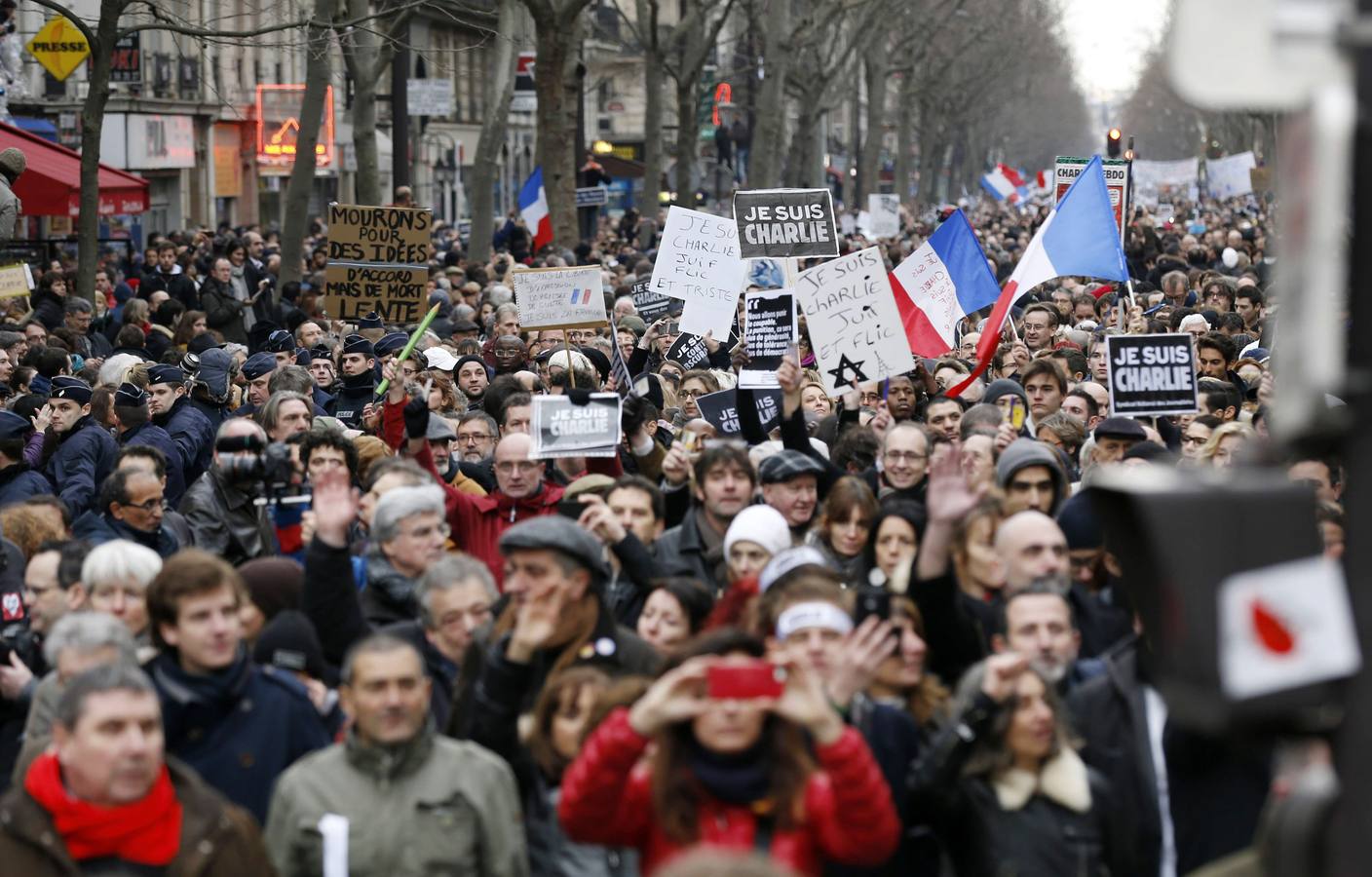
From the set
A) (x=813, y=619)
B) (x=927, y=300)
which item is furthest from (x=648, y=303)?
(x=813, y=619)

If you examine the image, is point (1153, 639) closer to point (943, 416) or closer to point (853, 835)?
point (853, 835)

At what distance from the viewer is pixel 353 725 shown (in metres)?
5.01

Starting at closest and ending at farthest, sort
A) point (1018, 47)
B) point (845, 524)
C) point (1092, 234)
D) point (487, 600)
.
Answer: point (487, 600) < point (845, 524) < point (1092, 234) < point (1018, 47)

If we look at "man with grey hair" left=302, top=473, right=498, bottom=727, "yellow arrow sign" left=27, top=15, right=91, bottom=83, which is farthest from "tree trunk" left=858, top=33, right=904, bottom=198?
"man with grey hair" left=302, top=473, right=498, bottom=727

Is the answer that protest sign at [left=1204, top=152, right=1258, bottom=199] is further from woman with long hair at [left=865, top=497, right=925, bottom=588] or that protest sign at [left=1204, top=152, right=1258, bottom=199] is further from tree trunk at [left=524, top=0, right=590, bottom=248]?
woman with long hair at [left=865, top=497, right=925, bottom=588]

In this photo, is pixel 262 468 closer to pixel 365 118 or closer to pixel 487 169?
pixel 365 118

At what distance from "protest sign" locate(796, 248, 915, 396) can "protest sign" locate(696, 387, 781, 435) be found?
0.28 m

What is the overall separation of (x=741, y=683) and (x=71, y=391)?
7.46m

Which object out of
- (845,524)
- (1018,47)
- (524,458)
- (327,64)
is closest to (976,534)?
(845,524)

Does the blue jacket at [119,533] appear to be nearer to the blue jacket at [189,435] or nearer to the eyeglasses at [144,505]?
the eyeglasses at [144,505]

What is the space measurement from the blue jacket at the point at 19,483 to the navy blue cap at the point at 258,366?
2.74m

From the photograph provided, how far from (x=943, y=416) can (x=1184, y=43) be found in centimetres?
712

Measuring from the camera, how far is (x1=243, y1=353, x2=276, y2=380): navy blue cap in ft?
41.9

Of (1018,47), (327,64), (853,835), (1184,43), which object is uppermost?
(1018,47)
